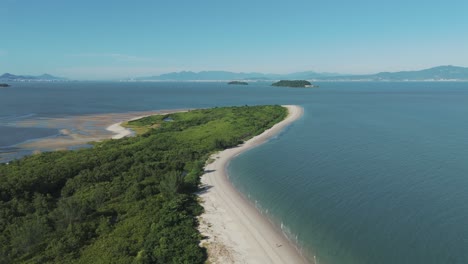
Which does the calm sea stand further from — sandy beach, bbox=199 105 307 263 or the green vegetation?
the green vegetation

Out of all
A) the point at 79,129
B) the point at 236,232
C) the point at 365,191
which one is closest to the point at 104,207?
the point at 236,232

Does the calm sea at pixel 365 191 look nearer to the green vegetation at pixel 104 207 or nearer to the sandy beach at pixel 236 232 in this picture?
the sandy beach at pixel 236 232

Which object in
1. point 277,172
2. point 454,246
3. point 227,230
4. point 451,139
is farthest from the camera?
point 451,139

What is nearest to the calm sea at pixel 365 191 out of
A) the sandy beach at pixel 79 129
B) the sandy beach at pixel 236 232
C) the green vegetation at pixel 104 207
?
the sandy beach at pixel 236 232

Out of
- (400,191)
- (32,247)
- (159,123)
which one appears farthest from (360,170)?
(159,123)

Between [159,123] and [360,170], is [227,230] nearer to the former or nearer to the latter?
[360,170]

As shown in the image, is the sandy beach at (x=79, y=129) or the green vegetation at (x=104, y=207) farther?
the sandy beach at (x=79, y=129)
